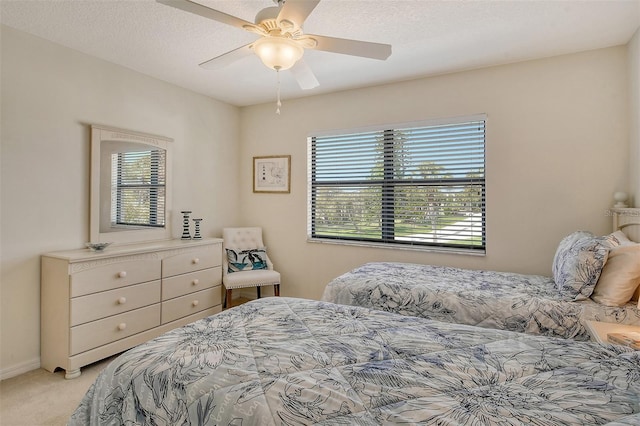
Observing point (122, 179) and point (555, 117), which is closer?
point (555, 117)

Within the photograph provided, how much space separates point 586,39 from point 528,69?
1.42ft

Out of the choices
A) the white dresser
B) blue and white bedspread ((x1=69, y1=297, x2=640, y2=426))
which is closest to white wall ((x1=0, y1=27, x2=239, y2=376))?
the white dresser

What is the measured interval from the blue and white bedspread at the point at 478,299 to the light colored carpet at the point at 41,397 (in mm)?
1828

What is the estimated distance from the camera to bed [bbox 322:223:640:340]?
1950 mm

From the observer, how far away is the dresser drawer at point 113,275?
8.16ft

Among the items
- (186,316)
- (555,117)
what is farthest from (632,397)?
(186,316)

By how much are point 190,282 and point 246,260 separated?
75cm

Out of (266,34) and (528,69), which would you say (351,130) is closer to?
(528,69)

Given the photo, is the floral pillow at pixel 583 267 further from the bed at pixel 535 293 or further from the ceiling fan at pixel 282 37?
the ceiling fan at pixel 282 37

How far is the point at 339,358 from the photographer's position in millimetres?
1237

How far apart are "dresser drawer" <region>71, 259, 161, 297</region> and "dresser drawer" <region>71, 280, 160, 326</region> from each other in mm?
44

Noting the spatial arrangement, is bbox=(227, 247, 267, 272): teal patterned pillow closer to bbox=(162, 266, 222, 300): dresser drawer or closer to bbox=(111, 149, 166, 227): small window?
bbox=(162, 266, 222, 300): dresser drawer

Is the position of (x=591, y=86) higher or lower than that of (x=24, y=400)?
higher

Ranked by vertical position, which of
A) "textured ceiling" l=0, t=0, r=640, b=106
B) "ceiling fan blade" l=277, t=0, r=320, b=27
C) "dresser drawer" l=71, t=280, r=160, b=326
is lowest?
"dresser drawer" l=71, t=280, r=160, b=326
